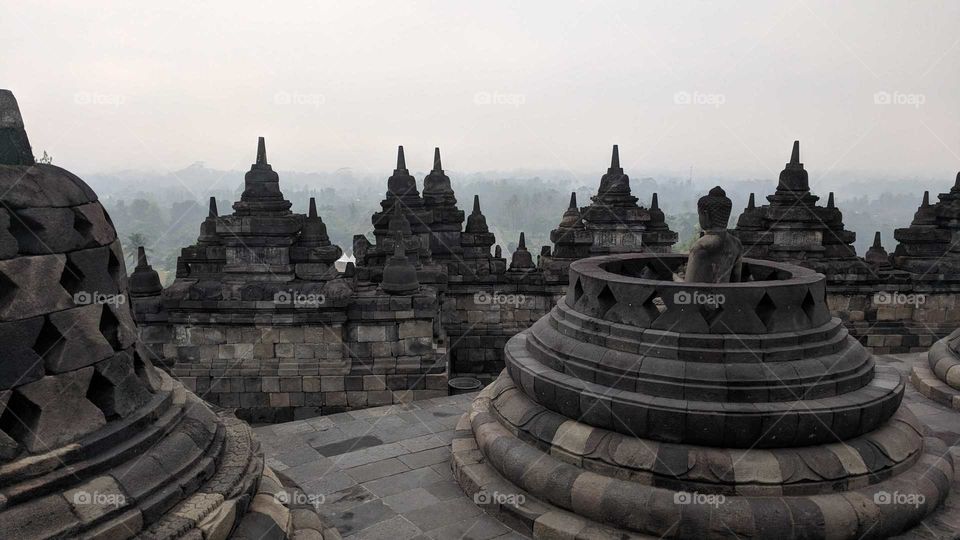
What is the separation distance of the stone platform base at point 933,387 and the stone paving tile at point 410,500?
6903 millimetres

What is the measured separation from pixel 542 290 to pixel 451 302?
2145 millimetres

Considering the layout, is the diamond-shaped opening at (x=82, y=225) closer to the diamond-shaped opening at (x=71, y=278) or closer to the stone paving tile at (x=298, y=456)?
the diamond-shaped opening at (x=71, y=278)

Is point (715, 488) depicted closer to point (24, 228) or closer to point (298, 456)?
point (298, 456)

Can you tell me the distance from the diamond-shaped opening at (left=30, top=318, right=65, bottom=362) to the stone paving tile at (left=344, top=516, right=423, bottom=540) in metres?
3.03

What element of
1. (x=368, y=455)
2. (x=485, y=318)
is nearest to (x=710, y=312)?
Answer: (x=368, y=455)

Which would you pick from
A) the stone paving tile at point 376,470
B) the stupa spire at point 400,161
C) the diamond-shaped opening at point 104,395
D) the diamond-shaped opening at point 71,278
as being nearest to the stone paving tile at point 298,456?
the stone paving tile at point 376,470

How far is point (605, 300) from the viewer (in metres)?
6.18

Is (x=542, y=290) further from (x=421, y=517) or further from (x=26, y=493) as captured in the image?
(x=26, y=493)

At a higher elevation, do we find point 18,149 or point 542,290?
point 18,149

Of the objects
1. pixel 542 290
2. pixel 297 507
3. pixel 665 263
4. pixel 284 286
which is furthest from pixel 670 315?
pixel 542 290

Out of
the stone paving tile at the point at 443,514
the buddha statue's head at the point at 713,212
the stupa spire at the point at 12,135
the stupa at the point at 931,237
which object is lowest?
the stone paving tile at the point at 443,514

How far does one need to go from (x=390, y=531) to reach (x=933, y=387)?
7.58 metres

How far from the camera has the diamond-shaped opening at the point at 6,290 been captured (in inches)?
128

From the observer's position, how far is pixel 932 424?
7.48 meters
